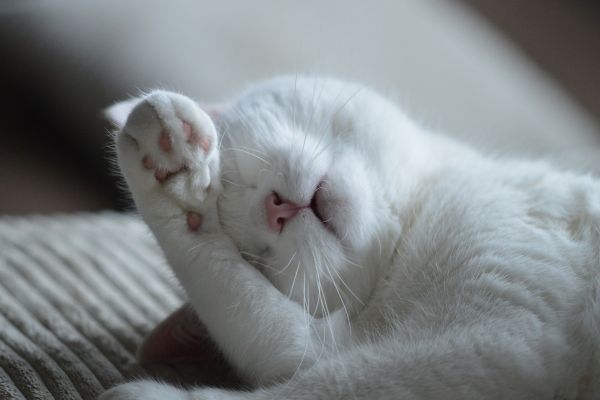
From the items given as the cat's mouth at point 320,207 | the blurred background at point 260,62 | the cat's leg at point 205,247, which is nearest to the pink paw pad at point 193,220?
the cat's leg at point 205,247

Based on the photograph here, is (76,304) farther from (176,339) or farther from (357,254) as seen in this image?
(357,254)

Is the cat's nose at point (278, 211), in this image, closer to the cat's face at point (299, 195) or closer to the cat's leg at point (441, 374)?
the cat's face at point (299, 195)

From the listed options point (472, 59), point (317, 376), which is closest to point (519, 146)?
point (472, 59)

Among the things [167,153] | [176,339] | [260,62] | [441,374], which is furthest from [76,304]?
[260,62]

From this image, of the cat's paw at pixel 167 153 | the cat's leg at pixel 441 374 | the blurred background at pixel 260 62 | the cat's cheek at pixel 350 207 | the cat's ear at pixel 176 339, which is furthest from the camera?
the blurred background at pixel 260 62

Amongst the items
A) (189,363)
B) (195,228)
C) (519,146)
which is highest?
(519,146)

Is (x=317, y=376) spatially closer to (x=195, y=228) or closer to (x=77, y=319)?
(x=195, y=228)
